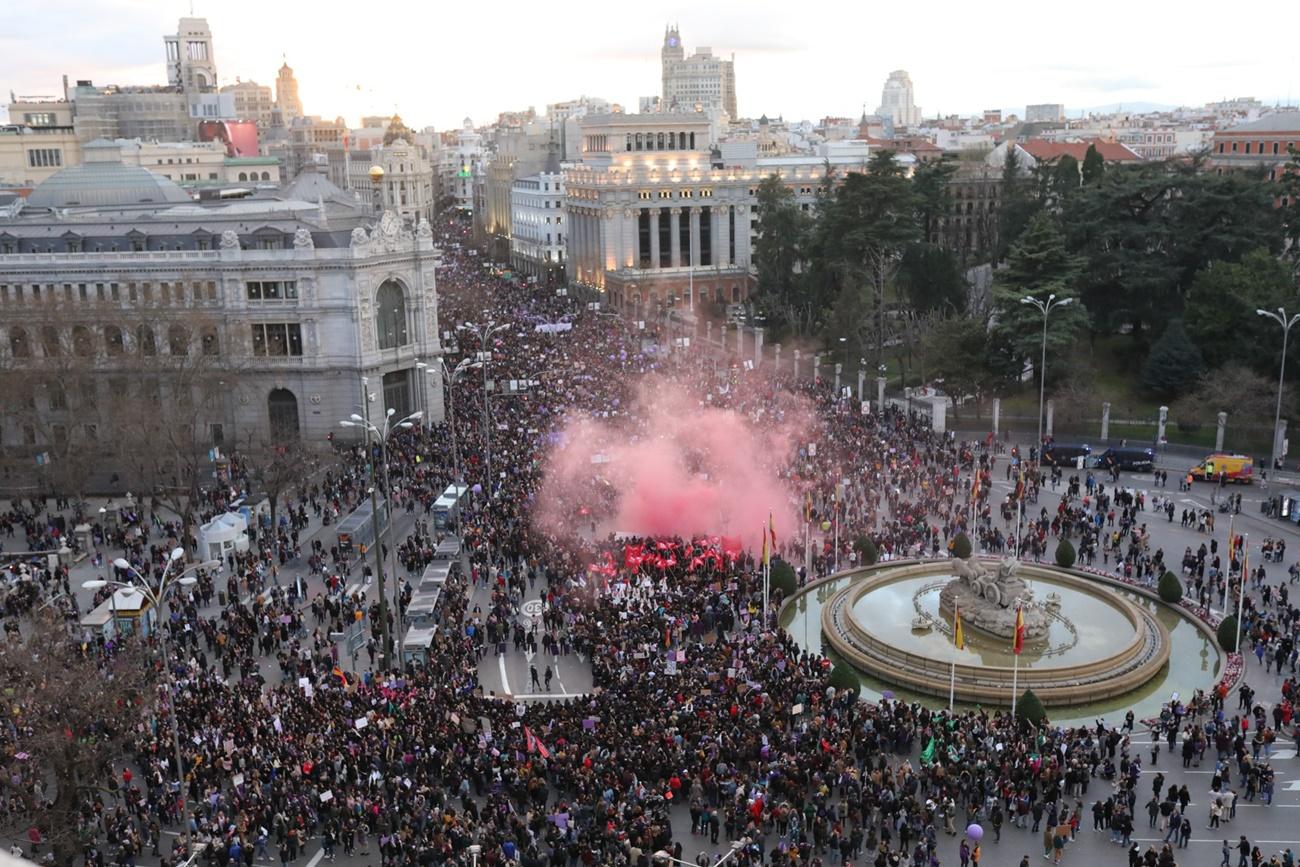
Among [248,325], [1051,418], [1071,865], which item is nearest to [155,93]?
[248,325]

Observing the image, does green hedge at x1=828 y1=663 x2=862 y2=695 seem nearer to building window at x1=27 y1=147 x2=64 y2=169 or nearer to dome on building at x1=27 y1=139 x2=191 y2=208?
dome on building at x1=27 y1=139 x2=191 y2=208

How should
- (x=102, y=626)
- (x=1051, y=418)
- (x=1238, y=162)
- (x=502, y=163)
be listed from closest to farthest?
1. (x=102, y=626)
2. (x=1051, y=418)
3. (x=1238, y=162)
4. (x=502, y=163)

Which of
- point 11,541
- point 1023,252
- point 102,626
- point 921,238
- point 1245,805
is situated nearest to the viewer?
point 1245,805

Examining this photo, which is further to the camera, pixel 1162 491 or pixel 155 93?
pixel 155 93

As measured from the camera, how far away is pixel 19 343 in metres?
53.9

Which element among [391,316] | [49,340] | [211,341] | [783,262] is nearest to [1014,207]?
[783,262]

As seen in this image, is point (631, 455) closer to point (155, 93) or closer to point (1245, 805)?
point (1245, 805)

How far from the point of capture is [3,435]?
52.3m

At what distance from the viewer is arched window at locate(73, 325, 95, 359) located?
51.3 metres

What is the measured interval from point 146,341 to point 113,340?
174 cm

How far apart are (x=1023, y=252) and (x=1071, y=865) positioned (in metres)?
39.2

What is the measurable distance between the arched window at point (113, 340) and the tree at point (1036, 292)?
134 ft

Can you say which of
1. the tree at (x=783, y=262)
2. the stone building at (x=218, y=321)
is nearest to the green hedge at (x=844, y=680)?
the stone building at (x=218, y=321)

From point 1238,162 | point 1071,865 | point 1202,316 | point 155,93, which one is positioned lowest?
point 1071,865
